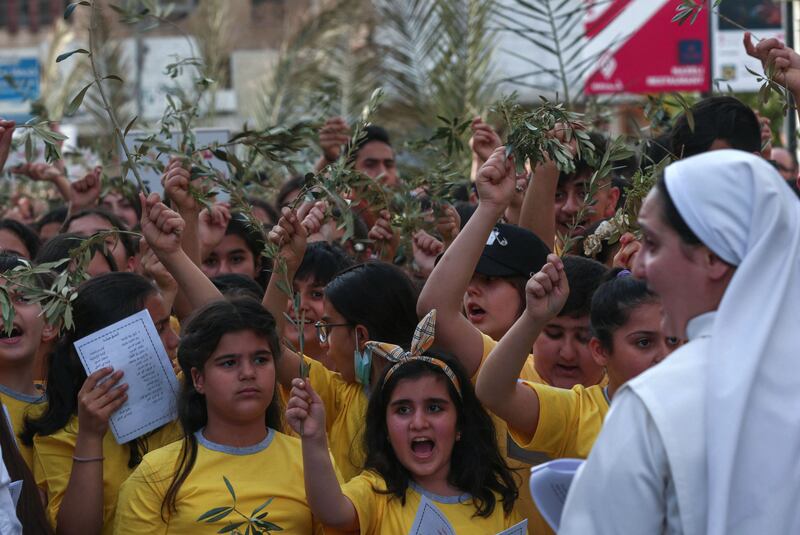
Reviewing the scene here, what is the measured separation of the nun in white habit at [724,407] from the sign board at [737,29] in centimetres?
854

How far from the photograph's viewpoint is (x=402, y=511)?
439 cm

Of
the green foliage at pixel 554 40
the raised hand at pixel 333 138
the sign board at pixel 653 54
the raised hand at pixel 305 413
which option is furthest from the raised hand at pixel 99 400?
the sign board at pixel 653 54

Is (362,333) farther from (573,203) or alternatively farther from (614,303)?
(573,203)

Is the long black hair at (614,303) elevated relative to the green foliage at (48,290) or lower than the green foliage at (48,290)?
elevated

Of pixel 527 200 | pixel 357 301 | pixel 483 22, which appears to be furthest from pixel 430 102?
A: pixel 357 301

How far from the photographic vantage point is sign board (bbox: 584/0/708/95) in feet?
37.8

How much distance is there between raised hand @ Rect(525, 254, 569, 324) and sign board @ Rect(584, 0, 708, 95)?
299 inches

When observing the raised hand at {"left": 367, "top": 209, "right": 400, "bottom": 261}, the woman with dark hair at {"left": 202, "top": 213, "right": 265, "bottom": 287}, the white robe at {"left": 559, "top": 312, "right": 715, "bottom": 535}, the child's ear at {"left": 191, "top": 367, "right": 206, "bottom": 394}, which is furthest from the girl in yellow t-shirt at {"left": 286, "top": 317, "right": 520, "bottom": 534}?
the woman with dark hair at {"left": 202, "top": 213, "right": 265, "bottom": 287}

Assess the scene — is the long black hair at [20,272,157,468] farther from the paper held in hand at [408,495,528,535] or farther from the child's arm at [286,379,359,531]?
the paper held in hand at [408,495,528,535]

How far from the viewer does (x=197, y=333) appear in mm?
4672

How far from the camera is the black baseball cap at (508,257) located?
16.6 feet

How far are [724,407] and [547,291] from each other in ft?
4.71

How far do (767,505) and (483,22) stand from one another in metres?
8.55

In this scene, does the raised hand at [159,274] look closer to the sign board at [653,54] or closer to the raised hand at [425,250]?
the raised hand at [425,250]
